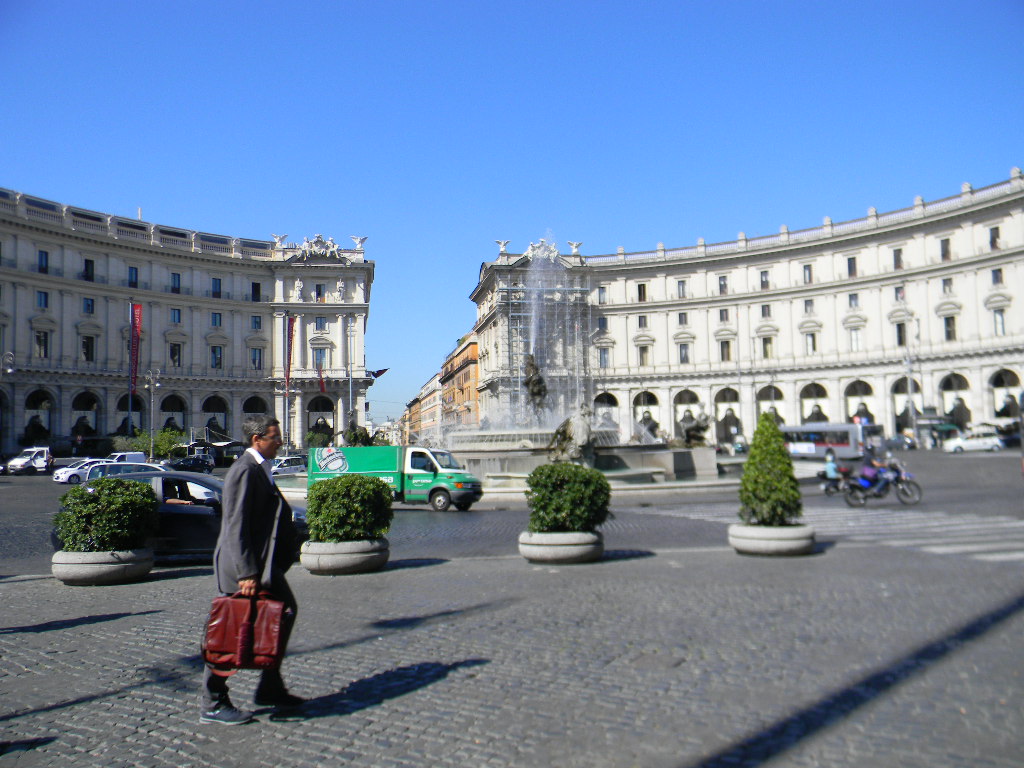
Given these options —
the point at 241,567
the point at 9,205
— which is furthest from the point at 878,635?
the point at 9,205

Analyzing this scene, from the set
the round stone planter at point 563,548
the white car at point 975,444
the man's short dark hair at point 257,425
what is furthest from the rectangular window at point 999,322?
the man's short dark hair at point 257,425

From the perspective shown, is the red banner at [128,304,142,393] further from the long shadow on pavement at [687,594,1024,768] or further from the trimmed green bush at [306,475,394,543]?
the long shadow on pavement at [687,594,1024,768]

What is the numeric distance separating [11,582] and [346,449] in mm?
10493

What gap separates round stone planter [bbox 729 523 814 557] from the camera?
32.1 feet

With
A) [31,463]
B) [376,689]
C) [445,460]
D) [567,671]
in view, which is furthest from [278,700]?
[31,463]

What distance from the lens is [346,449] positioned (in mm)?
19859

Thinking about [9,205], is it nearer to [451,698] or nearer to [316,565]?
[316,565]

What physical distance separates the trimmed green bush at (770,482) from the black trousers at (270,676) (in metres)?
6.94

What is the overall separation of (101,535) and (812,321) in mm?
64732

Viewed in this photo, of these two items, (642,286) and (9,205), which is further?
(642,286)

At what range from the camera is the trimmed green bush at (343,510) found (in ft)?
31.5

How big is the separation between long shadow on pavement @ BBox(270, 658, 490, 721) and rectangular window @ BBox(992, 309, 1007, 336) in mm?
61401

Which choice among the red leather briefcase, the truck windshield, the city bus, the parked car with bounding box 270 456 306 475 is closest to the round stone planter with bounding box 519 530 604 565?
the red leather briefcase

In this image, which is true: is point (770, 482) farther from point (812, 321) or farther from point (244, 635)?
point (812, 321)
